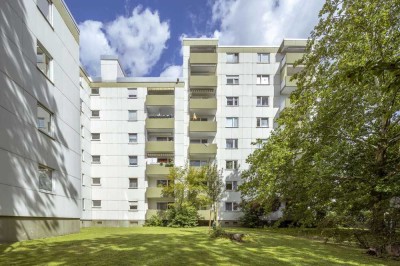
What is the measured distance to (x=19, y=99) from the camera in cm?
1253

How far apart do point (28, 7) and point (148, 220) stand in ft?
76.6

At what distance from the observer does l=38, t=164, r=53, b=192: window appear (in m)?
14.2

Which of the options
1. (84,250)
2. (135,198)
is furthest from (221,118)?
(84,250)

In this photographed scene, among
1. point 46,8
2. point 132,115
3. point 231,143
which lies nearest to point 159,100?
point 132,115

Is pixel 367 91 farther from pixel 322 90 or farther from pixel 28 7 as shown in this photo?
pixel 28 7

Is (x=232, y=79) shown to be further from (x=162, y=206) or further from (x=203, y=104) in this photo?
(x=162, y=206)

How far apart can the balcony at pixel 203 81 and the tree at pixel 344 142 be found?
60.5ft

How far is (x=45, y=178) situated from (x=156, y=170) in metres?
17.2

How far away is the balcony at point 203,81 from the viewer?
1289 inches

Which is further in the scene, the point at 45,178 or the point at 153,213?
the point at 153,213

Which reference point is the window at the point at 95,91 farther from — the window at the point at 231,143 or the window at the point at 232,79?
the window at the point at 231,143

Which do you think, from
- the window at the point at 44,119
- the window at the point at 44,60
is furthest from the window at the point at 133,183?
the window at the point at 44,60

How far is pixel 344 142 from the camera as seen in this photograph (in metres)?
12.6

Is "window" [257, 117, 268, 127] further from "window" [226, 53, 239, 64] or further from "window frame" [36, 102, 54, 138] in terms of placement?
"window frame" [36, 102, 54, 138]
